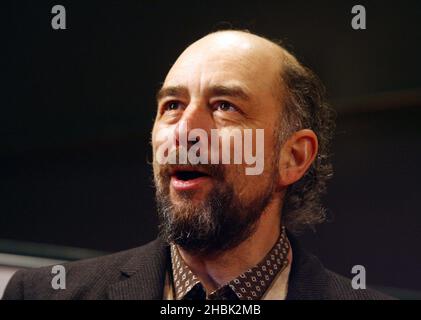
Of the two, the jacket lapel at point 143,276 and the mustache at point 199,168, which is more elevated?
the mustache at point 199,168

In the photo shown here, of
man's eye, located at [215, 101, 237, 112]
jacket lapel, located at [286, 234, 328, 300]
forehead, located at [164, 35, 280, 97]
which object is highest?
forehead, located at [164, 35, 280, 97]

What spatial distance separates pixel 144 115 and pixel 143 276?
49 cm

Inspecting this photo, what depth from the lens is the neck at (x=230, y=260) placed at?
1.21 meters

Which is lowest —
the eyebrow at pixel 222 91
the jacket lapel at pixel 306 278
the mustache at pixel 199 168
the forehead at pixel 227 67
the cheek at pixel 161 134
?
the jacket lapel at pixel 306 278

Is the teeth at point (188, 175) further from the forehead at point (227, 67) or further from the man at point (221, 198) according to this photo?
the forehead at point (227, 67)

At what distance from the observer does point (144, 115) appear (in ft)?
4.91

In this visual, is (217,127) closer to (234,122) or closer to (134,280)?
(234,122)

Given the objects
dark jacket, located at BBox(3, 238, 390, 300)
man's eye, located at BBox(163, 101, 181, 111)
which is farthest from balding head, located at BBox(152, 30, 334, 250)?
dark jacket, located at BBox(3, 238, 390, 300)

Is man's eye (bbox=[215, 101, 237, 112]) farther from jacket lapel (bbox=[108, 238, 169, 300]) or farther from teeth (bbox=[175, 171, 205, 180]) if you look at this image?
jacket lapel (bbox=[108, 238, 169, 300])

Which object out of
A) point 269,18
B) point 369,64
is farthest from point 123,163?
point 369,64

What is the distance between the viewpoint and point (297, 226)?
140 centimetres

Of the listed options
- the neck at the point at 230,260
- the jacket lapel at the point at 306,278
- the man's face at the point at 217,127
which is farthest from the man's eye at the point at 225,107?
the jacket lapel at the point at 306,278

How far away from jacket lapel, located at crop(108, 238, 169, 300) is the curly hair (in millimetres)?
344

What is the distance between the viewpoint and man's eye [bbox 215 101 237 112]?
3.92 ft
